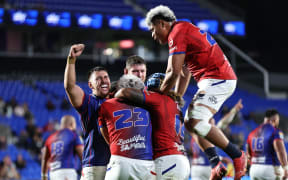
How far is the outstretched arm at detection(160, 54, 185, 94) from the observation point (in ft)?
18.5

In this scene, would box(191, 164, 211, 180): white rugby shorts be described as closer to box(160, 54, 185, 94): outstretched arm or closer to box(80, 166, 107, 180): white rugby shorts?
box(80, 166, 107, 180): white rugby shorts

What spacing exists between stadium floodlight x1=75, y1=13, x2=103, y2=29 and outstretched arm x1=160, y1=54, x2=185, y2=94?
1721cm

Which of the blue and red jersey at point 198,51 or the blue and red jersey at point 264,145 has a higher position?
the blue and red jersey at point 198,51

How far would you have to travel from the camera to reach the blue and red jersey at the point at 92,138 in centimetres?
615

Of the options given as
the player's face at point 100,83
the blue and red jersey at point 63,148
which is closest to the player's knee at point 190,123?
the player's face at point 100,83

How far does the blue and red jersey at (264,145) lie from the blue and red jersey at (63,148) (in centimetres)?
398

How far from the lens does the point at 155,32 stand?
594 centimetres

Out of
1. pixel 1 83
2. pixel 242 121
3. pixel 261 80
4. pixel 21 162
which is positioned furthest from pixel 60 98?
pixel 261 80

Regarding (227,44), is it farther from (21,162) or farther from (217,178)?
(217,178)

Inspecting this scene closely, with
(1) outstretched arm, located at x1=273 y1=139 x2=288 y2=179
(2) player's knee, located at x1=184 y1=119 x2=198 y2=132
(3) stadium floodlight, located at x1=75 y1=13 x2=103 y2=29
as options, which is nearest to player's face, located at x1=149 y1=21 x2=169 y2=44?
(2) player's knee, located at x1=184 y1=119 x2=198 y2=132

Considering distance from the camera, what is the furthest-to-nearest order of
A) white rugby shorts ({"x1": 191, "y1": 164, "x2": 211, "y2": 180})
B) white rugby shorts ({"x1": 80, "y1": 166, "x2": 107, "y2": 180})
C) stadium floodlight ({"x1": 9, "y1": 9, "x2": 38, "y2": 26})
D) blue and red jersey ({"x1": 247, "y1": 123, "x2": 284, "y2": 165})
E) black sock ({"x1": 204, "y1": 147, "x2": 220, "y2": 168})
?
stadium floodlight ({"x1": 9, "y1": 9, "x2": 38, "y2": 26}) < white rugby shorts ({"x1": 191, "y1": 164, "x2": 211, "y2": 180}) < blue and red jersey ({"x1": 247, "y1": 123, "x2": 284, "y2": 165}) < black sock ({"x1": 204, "y1": 147, "x2": 220, "y2": 168}) < white rugby shorts ({"x1": 80, "y1": 166, "x2": 107, "y2": 180})

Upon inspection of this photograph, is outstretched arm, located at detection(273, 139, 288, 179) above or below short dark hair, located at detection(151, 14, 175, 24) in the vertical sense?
below

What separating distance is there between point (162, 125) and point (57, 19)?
17.3 meters

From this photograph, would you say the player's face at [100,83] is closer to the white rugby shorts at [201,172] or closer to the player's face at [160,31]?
the player's face at [160,31]
